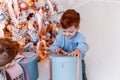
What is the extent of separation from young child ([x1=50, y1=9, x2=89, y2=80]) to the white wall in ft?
1.12

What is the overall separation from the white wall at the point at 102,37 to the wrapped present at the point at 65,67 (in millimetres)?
349

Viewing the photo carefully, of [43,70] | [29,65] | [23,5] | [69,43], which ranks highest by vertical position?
[23,5]

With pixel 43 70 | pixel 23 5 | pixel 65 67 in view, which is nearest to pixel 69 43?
pixel 65 67

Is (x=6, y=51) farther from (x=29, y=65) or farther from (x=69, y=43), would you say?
(x=69, y=43)

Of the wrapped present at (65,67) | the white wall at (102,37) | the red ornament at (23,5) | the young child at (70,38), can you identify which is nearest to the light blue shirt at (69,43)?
the young child at (70,38)

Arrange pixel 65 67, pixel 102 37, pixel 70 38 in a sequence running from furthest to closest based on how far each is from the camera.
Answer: pixel 102 37 → pixel 70 38 → pixel 65 67

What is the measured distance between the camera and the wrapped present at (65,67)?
55.0 inches

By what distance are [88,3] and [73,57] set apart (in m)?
2.27

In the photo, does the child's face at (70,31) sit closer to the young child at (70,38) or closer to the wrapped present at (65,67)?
the young child at (70,38)

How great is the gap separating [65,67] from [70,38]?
0.82 ft

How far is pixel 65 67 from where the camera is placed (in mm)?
1414

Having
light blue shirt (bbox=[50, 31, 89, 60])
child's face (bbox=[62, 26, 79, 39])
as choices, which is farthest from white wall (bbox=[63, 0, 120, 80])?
child's face (bbox=[62, 26, 79, 39])

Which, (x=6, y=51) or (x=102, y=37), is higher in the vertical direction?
(x=6, y=51)

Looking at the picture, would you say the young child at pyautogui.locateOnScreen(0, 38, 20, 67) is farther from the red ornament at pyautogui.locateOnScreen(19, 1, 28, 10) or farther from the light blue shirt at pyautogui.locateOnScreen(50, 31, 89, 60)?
the red ornament at pyautogui.locateOnScreen(19, 1, 28, 10)
